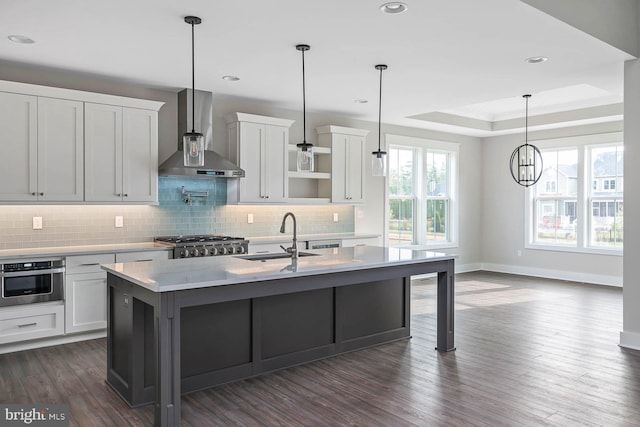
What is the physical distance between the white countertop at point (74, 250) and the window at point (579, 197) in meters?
6.79

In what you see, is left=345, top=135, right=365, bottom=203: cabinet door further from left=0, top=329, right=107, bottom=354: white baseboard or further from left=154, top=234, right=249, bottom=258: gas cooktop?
left=0, top=329, right=107, bottom=354: white baseboard

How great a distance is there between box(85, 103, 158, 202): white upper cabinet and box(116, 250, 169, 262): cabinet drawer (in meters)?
0.61

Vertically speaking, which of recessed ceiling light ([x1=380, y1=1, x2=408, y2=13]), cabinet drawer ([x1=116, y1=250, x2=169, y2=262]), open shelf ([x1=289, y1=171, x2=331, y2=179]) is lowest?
cabinet drawer ([x1=116, y1=250, x2=169, y2=262])

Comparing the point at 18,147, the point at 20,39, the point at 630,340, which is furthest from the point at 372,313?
the point at 20,39

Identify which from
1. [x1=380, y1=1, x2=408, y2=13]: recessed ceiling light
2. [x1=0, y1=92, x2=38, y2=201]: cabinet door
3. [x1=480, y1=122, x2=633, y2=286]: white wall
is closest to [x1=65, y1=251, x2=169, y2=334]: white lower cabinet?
[x1=0, y1=92, x2=38, y2=201]: cabinet door

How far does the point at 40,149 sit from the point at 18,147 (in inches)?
7.1

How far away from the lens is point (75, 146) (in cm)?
489

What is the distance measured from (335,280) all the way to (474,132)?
6333 mm

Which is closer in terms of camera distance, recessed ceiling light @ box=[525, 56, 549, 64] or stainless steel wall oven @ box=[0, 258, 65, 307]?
stainless steel wall oven @ box=[0, 258, 65, 307]

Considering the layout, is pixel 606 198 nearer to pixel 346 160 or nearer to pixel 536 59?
pixel 346 160

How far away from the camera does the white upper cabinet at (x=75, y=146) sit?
4.56 meters

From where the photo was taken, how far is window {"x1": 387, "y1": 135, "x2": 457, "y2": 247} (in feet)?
27.5

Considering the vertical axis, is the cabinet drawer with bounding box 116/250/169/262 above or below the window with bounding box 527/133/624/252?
below

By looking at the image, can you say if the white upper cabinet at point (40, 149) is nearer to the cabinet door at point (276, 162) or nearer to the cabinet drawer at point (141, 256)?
the cabinet drawer at point (141, 256)
